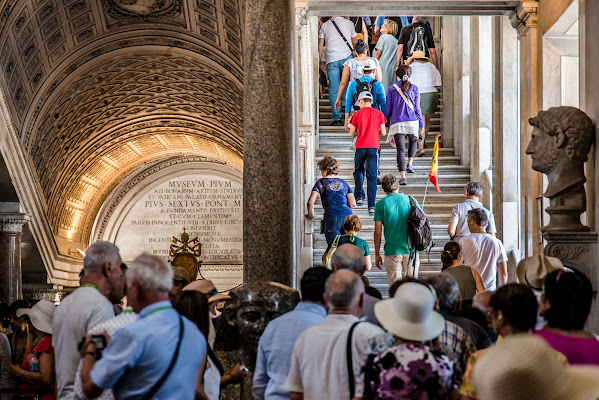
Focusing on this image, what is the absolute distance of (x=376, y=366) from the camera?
13.0ft

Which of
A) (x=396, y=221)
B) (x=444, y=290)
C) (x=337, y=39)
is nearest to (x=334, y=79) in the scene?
(x=337, y=39)

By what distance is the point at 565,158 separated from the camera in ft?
26.1

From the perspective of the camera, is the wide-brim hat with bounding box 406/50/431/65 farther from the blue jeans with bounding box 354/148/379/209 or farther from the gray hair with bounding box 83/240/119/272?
the gray hair with bounding box 83/240/119/272

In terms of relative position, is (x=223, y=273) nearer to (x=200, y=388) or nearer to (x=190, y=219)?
(x=190, y=219)

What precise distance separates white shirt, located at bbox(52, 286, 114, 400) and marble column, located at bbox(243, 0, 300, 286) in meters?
2.42

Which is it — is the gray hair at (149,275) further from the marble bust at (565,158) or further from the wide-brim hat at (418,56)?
the wide-brim hat at (418,56)

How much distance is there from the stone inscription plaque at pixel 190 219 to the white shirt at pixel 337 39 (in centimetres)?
1603

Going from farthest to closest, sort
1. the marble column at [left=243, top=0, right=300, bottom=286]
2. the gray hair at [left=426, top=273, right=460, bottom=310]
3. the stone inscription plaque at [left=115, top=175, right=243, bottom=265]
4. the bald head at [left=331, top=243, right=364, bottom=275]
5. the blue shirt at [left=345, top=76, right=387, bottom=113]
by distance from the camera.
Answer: the stone inscription plaque at [left=115, top=175, right=243, bottom=265], the blue shirt at [left=345, top=76, right=387, bottom=113], the marble column at [left=243, top=0, right=300, bottom=286], the bald head at [left=331, top=243, right=364, bottom=275], the gray hair at [left=426, top=273, right=460, bottom=310]

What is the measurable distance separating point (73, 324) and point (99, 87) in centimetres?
1833

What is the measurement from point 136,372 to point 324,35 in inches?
524

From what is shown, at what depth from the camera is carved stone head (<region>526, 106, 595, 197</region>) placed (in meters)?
7.95

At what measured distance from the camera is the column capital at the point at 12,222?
1877cm

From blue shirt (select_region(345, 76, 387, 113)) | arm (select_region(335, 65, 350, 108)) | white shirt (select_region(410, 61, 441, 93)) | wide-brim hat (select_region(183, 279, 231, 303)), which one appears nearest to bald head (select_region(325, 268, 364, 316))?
wide-brim hat (select_region(183, 279, 231, 303))

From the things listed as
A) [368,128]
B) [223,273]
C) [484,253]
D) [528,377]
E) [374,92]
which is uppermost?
[374,92]
